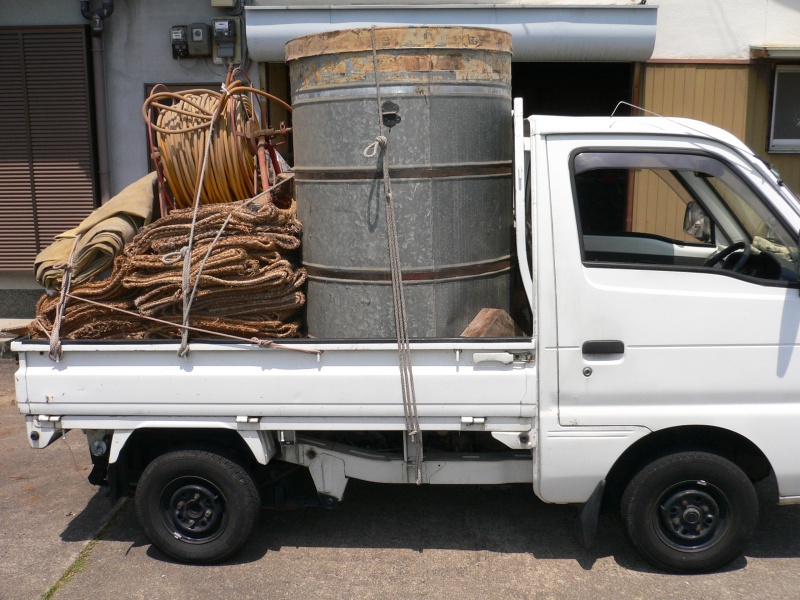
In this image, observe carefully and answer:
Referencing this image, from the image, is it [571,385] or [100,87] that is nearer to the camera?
[571,385]

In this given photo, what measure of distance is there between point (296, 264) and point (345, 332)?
1.74ft

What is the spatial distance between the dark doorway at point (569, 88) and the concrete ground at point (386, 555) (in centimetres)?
669

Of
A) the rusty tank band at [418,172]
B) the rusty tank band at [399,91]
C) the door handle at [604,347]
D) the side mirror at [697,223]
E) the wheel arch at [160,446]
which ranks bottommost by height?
Answer: the wheel arch at [160,446]

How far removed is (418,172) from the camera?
161 inches

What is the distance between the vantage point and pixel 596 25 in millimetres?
8117

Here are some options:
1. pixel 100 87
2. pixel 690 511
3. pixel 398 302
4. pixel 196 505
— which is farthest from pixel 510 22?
pixel 196 505

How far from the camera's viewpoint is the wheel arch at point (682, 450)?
405 cm

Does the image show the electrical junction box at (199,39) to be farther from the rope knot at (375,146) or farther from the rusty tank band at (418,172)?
the rope knot at (375,146)

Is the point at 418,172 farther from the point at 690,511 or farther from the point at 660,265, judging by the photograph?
the point at 690,511

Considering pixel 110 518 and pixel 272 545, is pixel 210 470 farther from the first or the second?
pixel 110 518

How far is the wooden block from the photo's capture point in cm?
413

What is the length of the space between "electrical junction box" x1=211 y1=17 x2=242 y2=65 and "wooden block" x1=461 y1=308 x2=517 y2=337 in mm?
5317

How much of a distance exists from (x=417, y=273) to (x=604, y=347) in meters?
0.94

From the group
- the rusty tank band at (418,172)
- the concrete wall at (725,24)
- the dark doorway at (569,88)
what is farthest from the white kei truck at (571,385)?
the dark doorway at (569,88)
